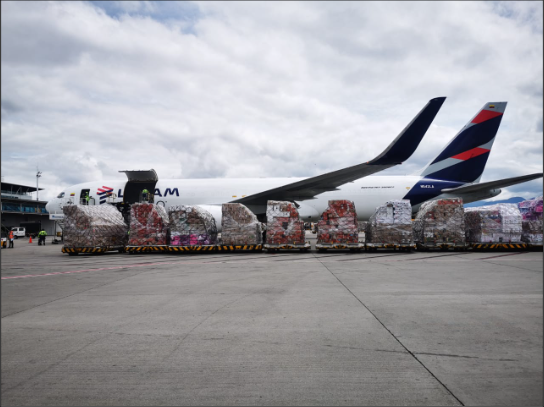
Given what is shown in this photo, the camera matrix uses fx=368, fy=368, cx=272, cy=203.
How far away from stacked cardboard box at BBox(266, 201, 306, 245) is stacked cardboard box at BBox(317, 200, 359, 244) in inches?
37.5

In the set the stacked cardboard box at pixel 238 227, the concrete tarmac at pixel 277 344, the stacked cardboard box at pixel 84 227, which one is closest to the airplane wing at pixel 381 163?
the stacked cardboard box at pixel 238 227

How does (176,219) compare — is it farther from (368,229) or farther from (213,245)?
(368,229)

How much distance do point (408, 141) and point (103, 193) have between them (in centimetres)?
1899

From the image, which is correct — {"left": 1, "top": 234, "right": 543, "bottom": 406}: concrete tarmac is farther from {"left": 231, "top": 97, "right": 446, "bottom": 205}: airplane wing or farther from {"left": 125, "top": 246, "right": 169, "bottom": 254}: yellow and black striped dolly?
{"left": 231, "top": 97, "right": 446, "bottom": 205}: airplane wing

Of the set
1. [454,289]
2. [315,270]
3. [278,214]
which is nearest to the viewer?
[454,289]

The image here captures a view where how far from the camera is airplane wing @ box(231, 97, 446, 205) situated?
17.9m

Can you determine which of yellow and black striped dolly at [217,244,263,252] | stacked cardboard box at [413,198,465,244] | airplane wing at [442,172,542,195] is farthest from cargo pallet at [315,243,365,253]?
airplane wing at [442,172,542,195]

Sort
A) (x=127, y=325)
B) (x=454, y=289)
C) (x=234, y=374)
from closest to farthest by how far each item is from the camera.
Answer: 1. (x=234, y=374)
2. (x=127, y=325)
3. (x=454, y=289)

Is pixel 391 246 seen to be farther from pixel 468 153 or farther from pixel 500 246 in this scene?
pixel 468 153

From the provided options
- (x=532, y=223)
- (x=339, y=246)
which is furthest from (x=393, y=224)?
(x=532, y=223)

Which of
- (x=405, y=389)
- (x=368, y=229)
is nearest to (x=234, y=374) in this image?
(x=405, y=389)

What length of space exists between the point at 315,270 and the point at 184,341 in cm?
641

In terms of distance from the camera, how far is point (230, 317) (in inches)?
205

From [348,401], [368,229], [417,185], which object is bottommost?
A: [348,401]
